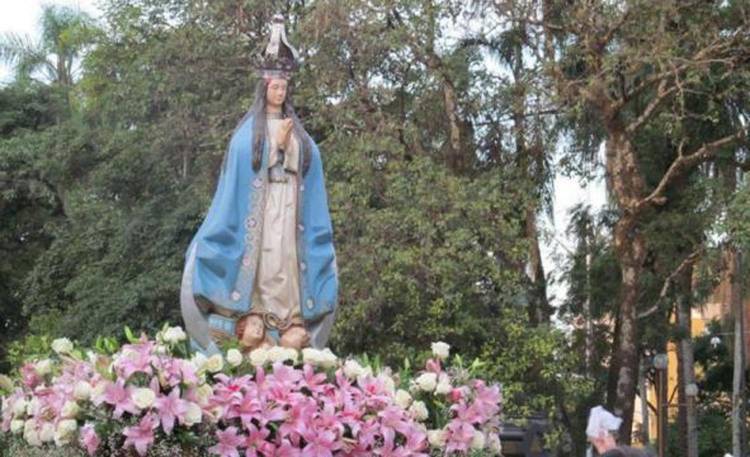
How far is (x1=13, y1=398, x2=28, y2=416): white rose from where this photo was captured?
6.54 m

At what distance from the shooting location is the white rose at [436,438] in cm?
640

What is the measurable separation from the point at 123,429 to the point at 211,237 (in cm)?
346

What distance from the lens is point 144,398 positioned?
559 cm

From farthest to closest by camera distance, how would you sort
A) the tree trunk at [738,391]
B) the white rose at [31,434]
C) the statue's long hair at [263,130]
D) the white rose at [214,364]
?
the tree trunk at [738,391] → the statue's long hair at [263,130] → the white rose at [31,434] → the white rose at [214,364]

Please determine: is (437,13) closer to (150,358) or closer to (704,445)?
(150,358)

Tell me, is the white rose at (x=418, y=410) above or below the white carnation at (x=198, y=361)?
below

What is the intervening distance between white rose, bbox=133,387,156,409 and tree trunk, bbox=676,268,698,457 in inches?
702

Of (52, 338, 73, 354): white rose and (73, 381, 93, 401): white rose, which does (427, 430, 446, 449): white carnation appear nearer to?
(73, 381, 93, 401): white rose

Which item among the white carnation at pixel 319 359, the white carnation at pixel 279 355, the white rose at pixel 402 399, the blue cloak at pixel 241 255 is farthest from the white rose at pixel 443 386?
the blue cloak at pixel 241 255

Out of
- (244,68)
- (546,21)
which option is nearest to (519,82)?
(546,21)

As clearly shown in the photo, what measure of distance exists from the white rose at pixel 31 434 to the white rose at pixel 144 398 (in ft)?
2.78

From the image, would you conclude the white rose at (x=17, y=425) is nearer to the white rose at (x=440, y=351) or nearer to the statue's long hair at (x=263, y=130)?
the white rose at (x=440, y=351)

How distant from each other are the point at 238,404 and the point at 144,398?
1.54 ft

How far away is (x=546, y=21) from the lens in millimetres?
19062
